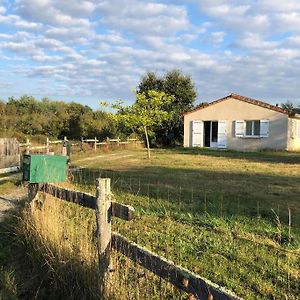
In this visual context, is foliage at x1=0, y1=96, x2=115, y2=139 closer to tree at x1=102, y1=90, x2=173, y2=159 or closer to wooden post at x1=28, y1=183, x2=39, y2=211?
tree at x1=102, y1=90, x2=173, y2=159

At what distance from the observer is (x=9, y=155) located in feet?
54.9

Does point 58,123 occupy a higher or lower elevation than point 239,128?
higher

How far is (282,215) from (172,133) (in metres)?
28.3

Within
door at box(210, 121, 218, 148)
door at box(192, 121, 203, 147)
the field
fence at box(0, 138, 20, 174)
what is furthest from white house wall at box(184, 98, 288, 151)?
the field

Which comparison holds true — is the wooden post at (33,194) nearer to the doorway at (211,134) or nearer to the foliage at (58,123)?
the doorway at (211,134)

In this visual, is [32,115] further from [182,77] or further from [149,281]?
[149,281]

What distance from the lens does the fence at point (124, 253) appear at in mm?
3008

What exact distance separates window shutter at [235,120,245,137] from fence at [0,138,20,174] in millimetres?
17747

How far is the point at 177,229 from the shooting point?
6.71 m

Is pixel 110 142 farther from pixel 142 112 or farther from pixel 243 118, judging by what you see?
pixel 243 118

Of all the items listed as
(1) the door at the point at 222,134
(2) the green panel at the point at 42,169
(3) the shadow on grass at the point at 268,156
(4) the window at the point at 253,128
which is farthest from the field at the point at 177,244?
(1) the door at the point at 222,134

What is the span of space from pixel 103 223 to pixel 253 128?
27.5 metres

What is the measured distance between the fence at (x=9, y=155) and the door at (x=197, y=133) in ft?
58.2

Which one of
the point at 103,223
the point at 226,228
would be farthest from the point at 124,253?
the point at 226,228
